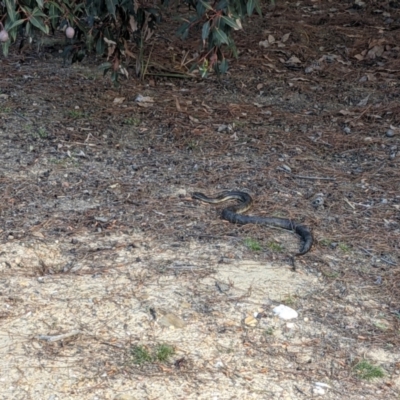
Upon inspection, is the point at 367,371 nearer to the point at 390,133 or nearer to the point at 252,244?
the point at 252,244

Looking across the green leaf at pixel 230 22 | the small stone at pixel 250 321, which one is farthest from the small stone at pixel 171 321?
the green leaf at pixel 230 22

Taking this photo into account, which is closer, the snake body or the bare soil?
the bare soil

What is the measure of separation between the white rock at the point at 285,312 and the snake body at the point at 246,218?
69 centimetres

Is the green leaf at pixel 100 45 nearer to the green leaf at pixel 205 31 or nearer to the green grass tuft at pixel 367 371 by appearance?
the green leaf at pixel 205 31

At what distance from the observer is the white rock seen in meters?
4.21

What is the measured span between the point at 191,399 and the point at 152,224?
1.88 meters

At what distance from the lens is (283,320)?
4.18 meters

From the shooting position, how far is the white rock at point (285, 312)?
13.8 ft

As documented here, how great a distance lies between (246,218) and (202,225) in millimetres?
293

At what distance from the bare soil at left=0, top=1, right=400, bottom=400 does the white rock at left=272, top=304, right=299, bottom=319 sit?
53mm

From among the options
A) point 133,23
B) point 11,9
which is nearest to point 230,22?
point 11,9

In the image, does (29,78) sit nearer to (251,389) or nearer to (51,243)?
(51,243)

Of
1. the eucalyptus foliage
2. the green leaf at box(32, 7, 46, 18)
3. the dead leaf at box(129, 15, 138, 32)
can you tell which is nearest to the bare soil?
the eucalyptus foliage

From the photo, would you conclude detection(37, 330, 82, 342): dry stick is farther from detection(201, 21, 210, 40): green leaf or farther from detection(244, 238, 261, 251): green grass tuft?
detection(201, 21, 210, 40): green leaf
